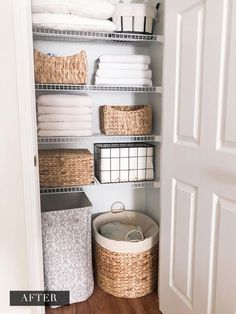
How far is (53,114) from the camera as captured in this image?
152cm

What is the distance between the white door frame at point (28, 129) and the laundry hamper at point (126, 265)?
1.47 feet

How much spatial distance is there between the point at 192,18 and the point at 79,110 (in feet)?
2.41

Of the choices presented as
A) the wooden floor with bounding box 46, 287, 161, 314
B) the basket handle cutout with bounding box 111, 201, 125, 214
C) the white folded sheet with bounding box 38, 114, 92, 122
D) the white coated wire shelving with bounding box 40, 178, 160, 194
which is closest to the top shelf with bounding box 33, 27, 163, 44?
the white folded sheet with bounding box 38, 114, 92, 122

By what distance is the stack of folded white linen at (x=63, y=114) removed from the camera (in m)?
1.51

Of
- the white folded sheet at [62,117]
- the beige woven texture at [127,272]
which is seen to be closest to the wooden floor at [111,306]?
the beige woven texture at [127,272]

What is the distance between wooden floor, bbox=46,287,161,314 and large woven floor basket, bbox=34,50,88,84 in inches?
51.2

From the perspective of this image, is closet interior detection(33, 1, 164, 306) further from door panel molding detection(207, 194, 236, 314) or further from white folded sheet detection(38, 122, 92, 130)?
door panel molding detection(207, 194, 236, 314)

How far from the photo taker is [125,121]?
1630mm

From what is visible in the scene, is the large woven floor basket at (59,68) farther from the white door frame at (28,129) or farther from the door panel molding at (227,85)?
the door panel molding at (227,85)

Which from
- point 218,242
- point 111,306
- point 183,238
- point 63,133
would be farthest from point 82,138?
point 111,306

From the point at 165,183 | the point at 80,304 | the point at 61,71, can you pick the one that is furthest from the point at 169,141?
the point at 80,304

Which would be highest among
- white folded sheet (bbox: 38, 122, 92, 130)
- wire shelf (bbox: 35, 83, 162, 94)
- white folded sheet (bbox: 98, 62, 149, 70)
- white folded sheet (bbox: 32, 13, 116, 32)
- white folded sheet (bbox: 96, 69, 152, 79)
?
white folded sheet (bbox: 32, 13, 116, 32)

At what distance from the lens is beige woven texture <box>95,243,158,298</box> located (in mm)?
1646

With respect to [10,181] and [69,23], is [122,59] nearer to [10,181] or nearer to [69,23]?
[69,23]
